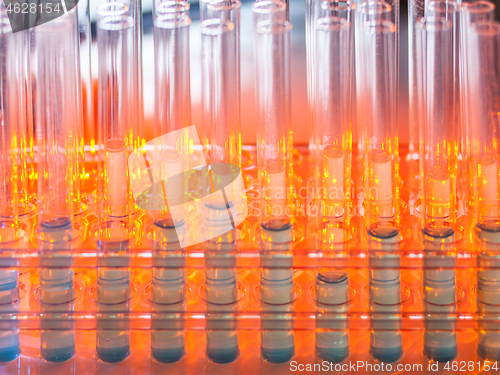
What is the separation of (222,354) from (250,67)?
23.7 inches

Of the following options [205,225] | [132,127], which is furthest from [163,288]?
[132,127]

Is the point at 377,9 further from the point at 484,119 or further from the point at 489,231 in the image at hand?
the point at 489,231

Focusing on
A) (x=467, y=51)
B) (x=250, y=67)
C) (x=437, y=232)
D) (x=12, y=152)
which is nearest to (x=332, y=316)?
(x=437, y=232)

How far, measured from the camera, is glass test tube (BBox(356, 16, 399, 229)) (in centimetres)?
73

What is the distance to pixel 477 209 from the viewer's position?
2.36 ft

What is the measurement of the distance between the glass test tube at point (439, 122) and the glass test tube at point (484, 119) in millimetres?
26

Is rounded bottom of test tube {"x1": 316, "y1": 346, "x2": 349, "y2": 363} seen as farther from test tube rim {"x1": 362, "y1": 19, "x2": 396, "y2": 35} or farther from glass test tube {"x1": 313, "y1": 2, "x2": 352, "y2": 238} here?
test tube rim {"x1": 362, "y1": 19, "x2": 396, "y2": 35}

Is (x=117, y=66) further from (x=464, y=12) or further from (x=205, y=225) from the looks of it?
(x=464, y=12)

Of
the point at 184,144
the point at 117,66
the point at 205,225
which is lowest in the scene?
the point at 205,225

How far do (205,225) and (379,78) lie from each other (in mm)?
301

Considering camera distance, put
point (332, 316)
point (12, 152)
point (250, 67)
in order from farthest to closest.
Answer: point (250, 67), point (12, 152), point (332, 316)

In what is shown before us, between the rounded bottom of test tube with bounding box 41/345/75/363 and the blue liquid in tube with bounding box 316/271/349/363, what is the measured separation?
320 millimetres

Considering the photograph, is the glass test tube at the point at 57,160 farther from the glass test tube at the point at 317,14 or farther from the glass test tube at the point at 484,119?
the glass test tube at the point at 484,119

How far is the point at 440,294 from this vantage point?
689mm
